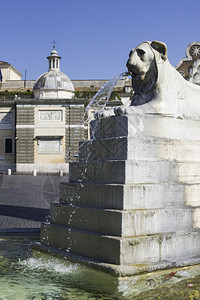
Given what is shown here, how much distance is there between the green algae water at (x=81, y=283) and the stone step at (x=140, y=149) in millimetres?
1265

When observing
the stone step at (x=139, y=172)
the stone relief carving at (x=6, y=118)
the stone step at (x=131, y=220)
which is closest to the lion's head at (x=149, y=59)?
the stone step at (x=139, y=172)

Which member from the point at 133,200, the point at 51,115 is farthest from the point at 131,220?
the point at 51,115

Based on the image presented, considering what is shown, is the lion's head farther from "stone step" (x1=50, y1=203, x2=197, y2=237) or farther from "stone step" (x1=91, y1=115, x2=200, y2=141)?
"stone step" (x1=50, y1=203, x2=197, y2=237)

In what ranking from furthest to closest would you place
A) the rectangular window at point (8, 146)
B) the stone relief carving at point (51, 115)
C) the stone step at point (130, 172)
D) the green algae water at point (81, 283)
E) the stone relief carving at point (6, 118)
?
the stone relief carving at point (6, 118), the rectangular window at point (8, 146), the stone relief carving at point (51, 115), the stone step at point (130, 172), the green algae water at point (81, 283)

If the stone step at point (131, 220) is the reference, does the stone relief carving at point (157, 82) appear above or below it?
above

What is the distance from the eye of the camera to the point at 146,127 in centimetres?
473

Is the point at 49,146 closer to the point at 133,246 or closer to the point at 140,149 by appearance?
the point at 140,149

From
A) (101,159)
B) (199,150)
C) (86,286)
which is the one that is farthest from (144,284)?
(199,150)

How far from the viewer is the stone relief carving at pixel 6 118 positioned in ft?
115

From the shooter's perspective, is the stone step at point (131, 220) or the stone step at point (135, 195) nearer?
the stone step at point (131, 220)

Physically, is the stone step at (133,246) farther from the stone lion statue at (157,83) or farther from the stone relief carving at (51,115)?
the stone relief carving at (51,115)

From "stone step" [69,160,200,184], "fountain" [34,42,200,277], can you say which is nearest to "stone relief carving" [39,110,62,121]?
"fountain" [34,42,200,277]

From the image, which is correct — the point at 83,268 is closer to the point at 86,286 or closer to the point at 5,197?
the point at 86,286

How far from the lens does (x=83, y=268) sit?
4.27m
